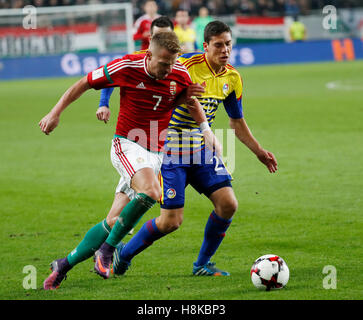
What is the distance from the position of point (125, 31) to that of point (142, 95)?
917 inches

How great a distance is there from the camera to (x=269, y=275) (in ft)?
16.9

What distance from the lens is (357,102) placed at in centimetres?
1755

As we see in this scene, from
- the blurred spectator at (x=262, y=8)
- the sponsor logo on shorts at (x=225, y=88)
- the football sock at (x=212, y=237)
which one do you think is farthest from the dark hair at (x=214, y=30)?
the blurred spectator at (x=262, y=8)

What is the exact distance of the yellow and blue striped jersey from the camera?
5969mm

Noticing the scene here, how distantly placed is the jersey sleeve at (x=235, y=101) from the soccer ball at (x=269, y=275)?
4.54 feet

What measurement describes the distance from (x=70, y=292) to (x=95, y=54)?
23087 mm

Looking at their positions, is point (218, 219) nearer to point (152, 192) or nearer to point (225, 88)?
point (152, 192)

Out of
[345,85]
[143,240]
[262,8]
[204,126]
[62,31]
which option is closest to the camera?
[204,126]

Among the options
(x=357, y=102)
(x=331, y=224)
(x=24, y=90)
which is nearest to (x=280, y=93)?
(x=357, y=102)

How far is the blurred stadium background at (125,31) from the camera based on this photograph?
27.4 m

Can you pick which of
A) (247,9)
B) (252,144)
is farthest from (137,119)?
(247,9)

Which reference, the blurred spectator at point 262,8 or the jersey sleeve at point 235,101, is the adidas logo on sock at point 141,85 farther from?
the blurred spectator at point 262,8
